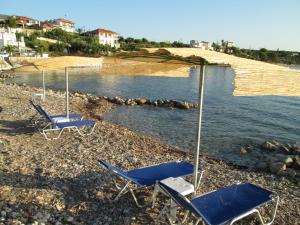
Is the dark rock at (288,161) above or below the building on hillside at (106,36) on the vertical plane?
below

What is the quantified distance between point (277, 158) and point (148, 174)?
672 centimetres

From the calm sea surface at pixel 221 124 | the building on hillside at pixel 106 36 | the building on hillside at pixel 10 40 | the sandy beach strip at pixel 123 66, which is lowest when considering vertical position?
the calm sea surface at pixel 221 124

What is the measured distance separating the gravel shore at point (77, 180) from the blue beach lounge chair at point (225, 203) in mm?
551

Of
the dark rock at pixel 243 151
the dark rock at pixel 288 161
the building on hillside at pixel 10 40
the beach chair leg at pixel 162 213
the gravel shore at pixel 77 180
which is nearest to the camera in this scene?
the beach chair leg at pixel 162 213

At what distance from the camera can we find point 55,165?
23.9 feet

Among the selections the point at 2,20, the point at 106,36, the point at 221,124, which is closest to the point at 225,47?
the point at 106,36

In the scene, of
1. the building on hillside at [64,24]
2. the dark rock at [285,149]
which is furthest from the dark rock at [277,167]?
the building on hillside at [64,24]

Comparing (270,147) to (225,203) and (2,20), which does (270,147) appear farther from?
(2,20)

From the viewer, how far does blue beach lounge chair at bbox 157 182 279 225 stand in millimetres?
4316

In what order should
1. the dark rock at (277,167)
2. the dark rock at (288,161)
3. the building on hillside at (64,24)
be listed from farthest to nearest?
the building on hillside at (64,24), the dark rock at (288,161), the dark rock at (277,167)

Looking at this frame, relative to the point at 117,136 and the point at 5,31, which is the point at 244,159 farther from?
the point at 5,31

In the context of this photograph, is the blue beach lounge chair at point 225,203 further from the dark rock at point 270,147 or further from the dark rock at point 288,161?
the dark rock at point 270,147

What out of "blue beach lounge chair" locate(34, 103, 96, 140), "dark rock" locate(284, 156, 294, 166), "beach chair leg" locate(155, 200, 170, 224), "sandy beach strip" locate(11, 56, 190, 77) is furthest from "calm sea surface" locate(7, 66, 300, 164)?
"beach chair leg" locate(155, 200, 170, 224)

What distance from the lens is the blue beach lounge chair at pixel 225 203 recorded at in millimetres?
4316
